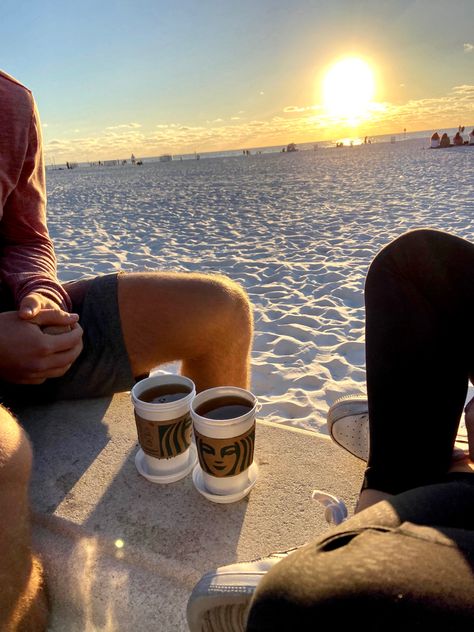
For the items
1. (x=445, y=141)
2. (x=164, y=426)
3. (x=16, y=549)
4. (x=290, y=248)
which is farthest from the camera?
(x=445, y=141)

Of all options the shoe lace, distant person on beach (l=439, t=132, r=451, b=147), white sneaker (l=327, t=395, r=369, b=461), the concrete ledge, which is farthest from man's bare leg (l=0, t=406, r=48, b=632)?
distant person on beach (l=439, t=132, r=451, b=147)

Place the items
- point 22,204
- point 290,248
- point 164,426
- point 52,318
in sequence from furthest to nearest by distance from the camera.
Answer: point 290,248 < point 22,204 < point 52,318 < point 164,426

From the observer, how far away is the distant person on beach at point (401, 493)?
456 mm

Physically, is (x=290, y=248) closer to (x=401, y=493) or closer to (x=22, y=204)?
(x=22, y=204)

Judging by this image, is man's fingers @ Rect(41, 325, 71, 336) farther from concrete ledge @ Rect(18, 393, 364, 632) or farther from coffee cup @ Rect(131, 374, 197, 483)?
concrete ledge @ Rect(18, 393, 364, 632)

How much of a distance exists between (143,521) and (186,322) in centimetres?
63

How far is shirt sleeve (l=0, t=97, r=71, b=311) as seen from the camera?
154 cm

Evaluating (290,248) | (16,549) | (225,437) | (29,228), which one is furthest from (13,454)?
(290,248)

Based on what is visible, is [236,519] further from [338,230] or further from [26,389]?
[338,230]

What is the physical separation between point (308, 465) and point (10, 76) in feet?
5.62

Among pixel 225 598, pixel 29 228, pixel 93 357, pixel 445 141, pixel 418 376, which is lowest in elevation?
pixel 225 598

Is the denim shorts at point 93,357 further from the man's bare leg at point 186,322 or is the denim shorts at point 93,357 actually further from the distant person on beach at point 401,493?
the distant person on beach at point 401,493

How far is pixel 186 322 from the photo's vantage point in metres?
1.51

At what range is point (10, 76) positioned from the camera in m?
1.55
